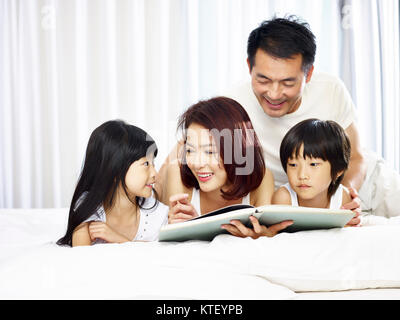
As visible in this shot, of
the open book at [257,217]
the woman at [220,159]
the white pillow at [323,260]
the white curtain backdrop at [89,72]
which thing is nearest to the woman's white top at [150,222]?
the woman at [220,159]

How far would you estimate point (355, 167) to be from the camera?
1500mm

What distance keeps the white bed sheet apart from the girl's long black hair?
183 millimetres

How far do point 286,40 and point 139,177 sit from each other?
2.03 feet

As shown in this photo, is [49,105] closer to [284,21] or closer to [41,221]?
[41,221]

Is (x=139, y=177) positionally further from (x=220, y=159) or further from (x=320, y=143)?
(x=320, y=143)

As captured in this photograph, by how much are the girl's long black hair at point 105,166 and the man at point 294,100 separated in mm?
482

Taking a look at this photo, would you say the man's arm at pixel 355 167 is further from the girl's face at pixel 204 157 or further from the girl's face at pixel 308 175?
the girl's face at pixel 204 157

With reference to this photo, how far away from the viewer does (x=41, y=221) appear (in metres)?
1.42

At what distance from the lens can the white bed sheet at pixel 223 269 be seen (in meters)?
0.71

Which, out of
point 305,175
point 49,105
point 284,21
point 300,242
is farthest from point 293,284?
point 49,105

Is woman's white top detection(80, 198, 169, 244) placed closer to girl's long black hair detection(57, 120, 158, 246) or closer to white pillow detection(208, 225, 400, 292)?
girl's long black hair detection(57, 120, 158, 246)

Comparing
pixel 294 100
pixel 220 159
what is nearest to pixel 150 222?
pixel 220 159

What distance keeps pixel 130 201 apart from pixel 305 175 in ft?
1.48
